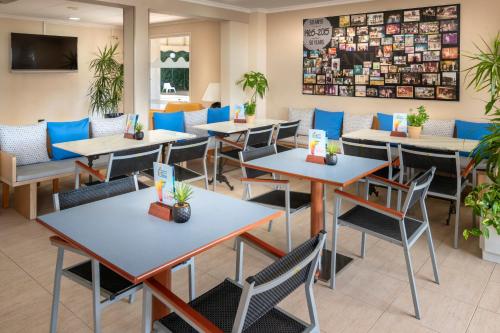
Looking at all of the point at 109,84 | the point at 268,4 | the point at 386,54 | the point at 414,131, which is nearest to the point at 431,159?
the point at 414,131

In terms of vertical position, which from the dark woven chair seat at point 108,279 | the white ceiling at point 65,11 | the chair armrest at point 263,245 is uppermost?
the white ceiling at point 65,11

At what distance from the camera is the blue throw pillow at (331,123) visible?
6697mm

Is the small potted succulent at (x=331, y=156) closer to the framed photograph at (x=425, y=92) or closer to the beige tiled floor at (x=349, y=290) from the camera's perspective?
the beige tiled floor at (x=349, y=290)

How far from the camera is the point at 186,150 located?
412cm

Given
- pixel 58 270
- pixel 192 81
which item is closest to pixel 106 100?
pixel 192 81

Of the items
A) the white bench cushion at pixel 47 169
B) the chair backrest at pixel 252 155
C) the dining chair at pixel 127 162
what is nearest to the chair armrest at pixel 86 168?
the dining chair at pixel 127 162

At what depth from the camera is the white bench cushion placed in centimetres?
415

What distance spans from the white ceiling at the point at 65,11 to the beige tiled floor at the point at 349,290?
4.82m

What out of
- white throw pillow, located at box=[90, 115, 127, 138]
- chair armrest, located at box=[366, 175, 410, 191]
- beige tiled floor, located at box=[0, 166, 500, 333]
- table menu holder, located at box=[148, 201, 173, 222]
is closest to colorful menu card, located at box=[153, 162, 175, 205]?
table menu holder, located at box=[148, 201, 173, 222]

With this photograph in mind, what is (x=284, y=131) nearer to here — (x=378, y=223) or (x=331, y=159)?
(x=331, y=159)

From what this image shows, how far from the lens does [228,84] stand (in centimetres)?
741

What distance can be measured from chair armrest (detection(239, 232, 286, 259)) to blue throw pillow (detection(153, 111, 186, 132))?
4.19m

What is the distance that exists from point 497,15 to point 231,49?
3.94 metres

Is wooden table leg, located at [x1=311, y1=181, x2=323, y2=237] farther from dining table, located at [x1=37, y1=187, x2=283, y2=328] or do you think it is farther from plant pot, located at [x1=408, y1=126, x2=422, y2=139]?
plant pot, located at [x1=408, y1=126, x2=422, y2=139]
